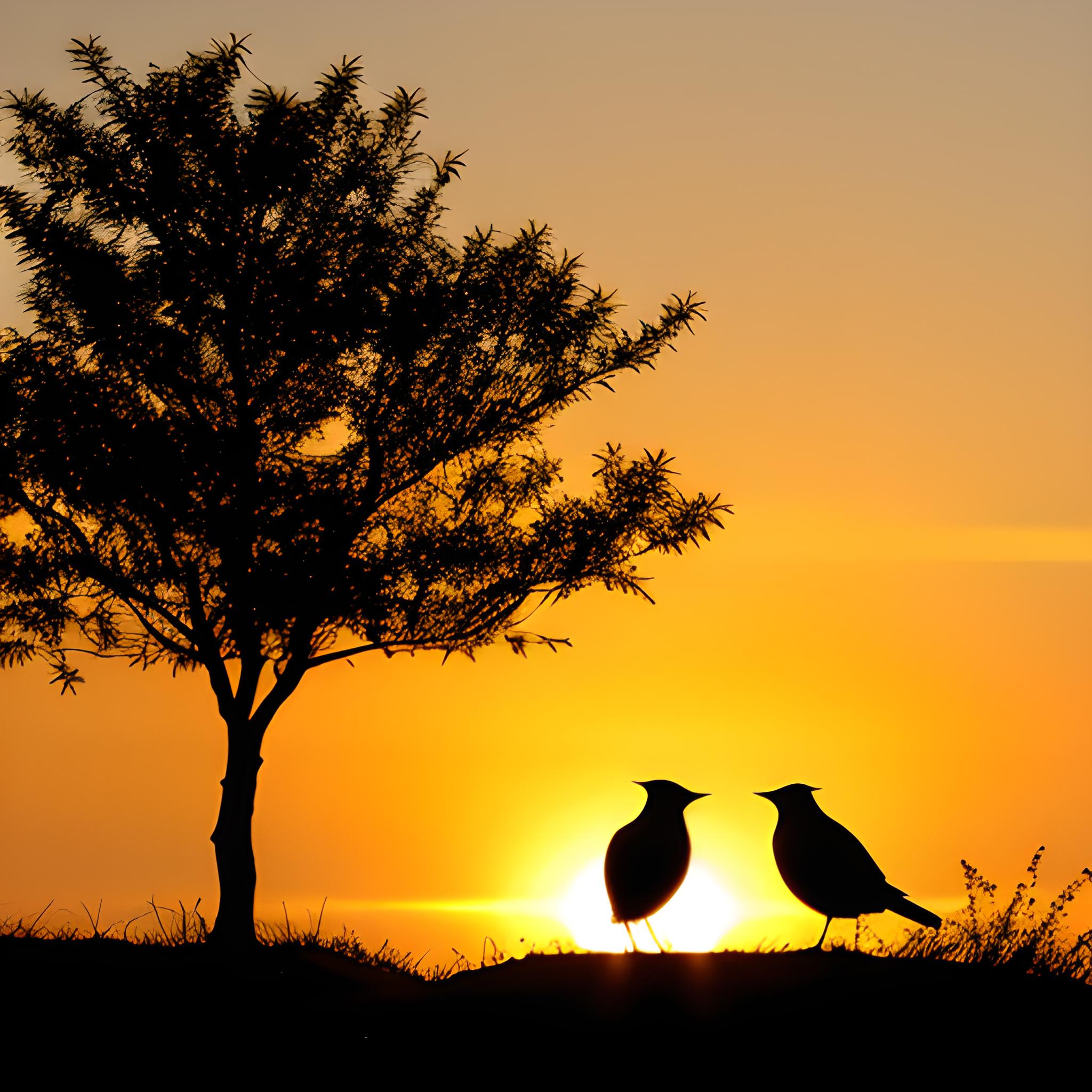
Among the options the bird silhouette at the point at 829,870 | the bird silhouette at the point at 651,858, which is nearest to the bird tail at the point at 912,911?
the bird silhouette at the point at 829,870

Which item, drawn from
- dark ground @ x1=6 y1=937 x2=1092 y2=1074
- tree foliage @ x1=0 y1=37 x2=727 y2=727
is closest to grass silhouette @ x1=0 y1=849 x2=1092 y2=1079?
dark ground @ x1=6 y1=937 x2=1092 y2=1074

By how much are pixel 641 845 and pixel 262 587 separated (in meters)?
6.92

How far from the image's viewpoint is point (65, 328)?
17.4m

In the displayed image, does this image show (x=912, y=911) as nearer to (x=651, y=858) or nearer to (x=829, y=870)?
(x=829, y=870)

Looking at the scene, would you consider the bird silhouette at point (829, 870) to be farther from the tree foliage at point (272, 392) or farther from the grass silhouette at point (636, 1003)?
the tree foliage at point (272, 392)

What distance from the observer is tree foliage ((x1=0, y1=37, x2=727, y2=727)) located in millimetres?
17125

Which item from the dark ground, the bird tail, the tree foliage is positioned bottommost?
the dark ground

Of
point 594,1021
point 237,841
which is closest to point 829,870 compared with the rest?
point 594,1021

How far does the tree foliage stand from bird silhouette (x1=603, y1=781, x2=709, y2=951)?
5949mm

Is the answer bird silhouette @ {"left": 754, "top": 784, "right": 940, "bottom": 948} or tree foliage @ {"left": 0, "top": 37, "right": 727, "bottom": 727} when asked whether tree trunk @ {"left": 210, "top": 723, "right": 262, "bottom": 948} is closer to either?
tree foliage @ {"left": 0, "top": 37, "right": 727, "bottom": 727}

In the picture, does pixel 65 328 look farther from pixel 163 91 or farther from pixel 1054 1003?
pixel 1054 1003

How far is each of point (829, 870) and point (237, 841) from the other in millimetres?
8662

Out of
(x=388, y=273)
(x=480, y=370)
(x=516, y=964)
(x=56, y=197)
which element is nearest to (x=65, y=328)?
(x=56, y=197)

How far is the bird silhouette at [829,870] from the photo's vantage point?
12.6 meters
